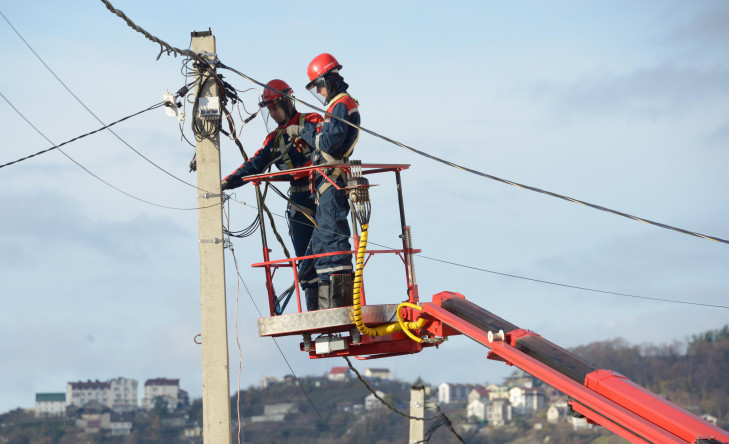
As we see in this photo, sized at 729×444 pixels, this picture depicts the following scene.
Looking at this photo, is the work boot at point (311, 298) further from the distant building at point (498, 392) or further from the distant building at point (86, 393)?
the distant building at point (86, 393)

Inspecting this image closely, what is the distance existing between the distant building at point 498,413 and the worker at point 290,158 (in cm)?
14461

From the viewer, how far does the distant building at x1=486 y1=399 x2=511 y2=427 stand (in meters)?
156

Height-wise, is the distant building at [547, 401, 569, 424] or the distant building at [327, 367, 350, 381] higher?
the distant building at [327, 367, 350, 381]

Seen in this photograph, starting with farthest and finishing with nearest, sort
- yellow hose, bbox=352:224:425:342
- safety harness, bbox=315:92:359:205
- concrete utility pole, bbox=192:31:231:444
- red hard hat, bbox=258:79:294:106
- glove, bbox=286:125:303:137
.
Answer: red hard hat, bbox=258:79:294:106
glove, bbox=286:125:303:137
concrete utility pole, bbox=192:31:231:444
safety harness, bbox=315:92:359:205
yellow hose, bbox=352:224:425:342

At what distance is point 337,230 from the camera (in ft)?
42.4

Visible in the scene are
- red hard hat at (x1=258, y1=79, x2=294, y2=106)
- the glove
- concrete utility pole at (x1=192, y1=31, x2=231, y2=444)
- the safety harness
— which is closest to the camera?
the safety harness

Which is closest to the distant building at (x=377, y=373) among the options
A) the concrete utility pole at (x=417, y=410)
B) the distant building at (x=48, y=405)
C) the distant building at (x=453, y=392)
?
the distant building at (x=453, y=392)

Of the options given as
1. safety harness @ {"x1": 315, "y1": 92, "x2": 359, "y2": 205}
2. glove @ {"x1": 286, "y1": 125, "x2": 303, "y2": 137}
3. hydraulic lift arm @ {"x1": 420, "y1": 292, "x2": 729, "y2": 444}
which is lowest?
hydraulic lift arm @ {"x1": 420, "y1": 292, "x2": 729, "y2": 444}

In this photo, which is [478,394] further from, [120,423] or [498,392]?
[120,423]

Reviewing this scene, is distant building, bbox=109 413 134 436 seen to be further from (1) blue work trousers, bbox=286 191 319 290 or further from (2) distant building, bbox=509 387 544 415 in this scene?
(1) blue work trousers, bbox=286 191 319 290

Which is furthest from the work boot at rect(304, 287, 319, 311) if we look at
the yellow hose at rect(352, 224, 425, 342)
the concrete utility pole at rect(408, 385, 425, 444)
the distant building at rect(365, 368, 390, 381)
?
the distant building at rect(365, 368, 390, 381)

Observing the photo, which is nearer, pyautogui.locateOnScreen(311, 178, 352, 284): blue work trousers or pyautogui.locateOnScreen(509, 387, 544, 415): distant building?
pyautogui.locateOnScreen(311, 178, 352, 284): blue work trousers

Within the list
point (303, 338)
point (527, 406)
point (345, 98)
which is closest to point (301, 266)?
point (303, 338)

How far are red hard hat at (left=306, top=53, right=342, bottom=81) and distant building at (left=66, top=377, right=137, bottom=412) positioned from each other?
167 metres
